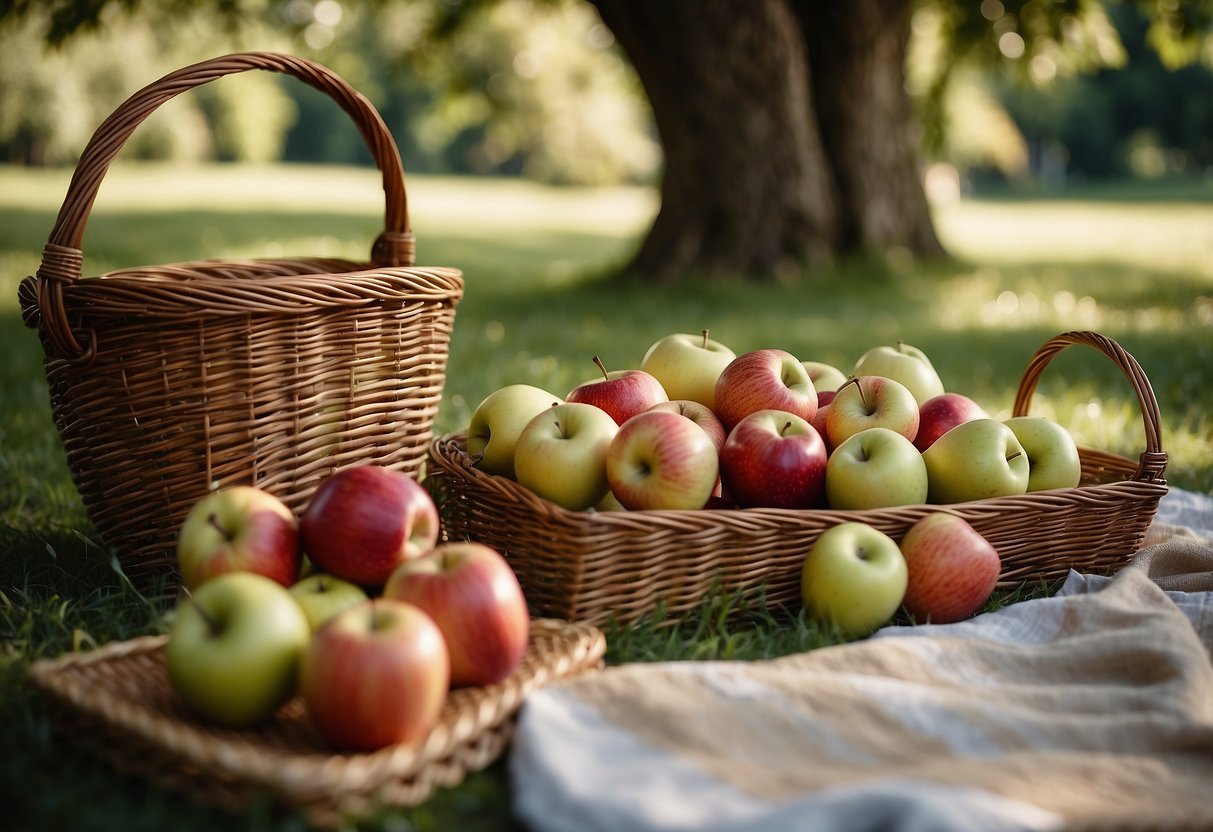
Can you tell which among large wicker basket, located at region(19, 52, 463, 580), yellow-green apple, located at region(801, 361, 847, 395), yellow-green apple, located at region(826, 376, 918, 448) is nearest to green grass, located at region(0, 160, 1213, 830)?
large wicker basket, located at region(19, 52, 463, 580)

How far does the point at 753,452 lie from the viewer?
2.36 m

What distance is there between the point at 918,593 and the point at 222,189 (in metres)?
21.5

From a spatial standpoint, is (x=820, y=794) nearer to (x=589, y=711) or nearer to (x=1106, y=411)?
(x=589, y=711)

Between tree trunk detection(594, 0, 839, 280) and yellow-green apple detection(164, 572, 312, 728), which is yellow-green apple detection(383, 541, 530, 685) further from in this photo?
tree trunk detection(594, 0, 839, 280)

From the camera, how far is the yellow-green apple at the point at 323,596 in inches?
73.2

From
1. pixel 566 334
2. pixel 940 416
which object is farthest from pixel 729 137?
pixel 940 416

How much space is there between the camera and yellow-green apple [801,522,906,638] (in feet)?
7.26

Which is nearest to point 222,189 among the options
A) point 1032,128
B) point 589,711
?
point 589,711

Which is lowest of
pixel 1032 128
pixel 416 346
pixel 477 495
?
pixel 477 495

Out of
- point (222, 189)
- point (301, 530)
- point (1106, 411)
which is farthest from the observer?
point (222, 189)

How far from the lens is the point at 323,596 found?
1.89 meters

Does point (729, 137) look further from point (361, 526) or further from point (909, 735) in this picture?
point (909, 735)

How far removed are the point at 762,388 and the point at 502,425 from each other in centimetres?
65

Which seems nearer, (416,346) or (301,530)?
(301,530)
